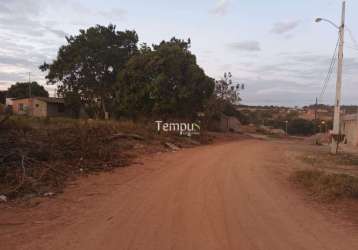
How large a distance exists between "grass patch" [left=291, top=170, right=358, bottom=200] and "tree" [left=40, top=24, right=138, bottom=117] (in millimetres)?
34657

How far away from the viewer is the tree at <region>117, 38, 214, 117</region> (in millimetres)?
34062

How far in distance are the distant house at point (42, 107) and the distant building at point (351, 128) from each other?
3498 cm

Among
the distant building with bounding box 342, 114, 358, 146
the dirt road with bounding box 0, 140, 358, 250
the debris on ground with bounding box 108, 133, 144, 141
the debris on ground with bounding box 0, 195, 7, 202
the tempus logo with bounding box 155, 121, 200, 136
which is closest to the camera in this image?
the dirt road with bounding box 0, 140, 358, 250

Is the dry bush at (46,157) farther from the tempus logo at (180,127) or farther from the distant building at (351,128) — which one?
the distant building at (351,128)

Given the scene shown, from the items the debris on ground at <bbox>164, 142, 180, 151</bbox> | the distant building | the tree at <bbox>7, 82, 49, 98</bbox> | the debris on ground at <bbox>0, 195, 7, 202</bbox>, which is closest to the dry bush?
the debris on ground at <bbox>0, 195, 7, 202</bbox>

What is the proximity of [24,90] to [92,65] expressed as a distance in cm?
3523

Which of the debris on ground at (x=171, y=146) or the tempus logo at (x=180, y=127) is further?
the tempus logo at (x=180, y=127)

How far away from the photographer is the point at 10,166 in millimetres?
11461

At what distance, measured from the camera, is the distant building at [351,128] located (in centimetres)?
3750

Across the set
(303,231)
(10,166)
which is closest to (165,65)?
(10,166)

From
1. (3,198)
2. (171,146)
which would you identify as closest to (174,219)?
(3,198)

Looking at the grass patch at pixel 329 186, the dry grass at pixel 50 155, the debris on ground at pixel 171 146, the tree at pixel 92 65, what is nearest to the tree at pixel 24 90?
the tree at pixel 92 65

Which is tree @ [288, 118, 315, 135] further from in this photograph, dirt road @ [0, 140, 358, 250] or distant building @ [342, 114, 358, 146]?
dirt road @ [0, 140, 358, 250]

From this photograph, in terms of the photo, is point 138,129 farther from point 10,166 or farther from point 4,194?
point 4,194
